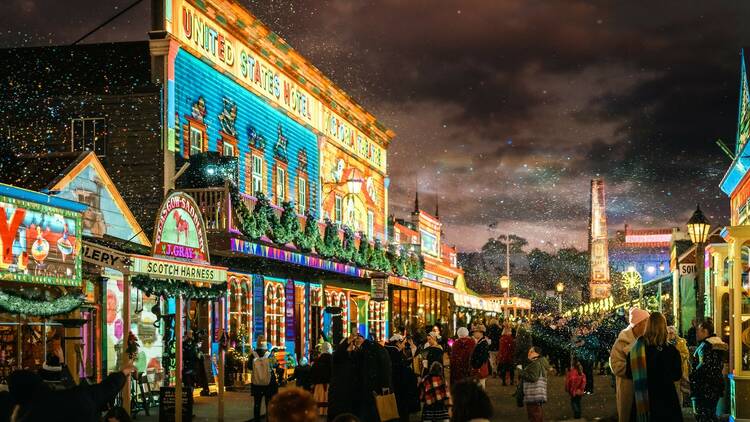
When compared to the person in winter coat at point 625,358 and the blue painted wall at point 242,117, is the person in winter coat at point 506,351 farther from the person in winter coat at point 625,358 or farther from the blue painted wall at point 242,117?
the person in winter coat at point 625,358

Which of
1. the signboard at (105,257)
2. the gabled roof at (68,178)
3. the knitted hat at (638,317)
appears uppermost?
the gabled roof at (68,178)

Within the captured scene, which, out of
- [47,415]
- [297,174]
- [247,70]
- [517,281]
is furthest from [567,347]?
[517,281]

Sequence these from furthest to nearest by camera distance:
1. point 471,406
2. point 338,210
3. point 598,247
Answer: point 598,247 → point 338,210 → point 471,406

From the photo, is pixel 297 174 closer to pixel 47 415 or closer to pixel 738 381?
pixel 738 381

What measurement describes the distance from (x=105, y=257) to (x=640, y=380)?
769cm

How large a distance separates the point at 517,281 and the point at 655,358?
134 metres

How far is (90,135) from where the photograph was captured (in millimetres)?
22609

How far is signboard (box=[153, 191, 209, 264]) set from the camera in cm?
1473

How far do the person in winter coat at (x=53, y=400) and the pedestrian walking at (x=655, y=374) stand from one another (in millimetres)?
4616

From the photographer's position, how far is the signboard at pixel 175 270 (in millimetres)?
13508

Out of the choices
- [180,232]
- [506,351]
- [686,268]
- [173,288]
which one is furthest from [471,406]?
[506,351]

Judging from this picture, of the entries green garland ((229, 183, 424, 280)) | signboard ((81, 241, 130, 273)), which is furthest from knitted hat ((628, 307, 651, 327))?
green garland ((229, 183, 424, 280))

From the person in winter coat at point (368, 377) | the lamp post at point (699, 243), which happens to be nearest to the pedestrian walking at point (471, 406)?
the person in winter coat at point (368, 377)

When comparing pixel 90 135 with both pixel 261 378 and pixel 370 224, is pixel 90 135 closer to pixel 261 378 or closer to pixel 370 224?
pixel 261 378
